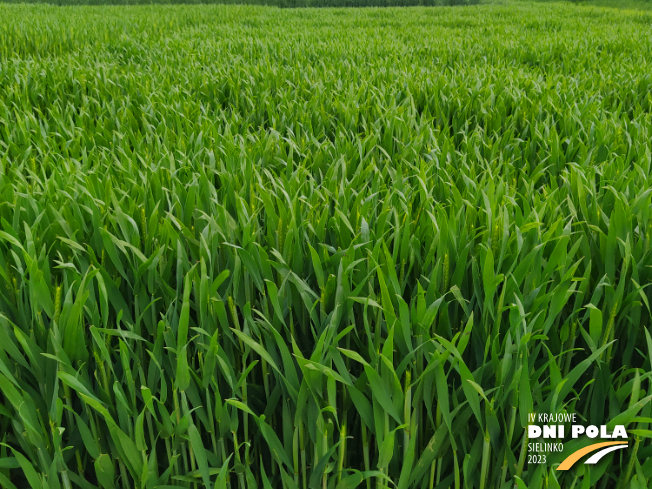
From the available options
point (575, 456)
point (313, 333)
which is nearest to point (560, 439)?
point (575, 456)

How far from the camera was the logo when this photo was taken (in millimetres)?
752

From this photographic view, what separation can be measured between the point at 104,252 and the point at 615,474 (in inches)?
41.1

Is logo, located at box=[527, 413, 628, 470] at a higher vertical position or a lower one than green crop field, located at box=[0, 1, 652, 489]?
lower

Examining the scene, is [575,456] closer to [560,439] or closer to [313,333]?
[560,439]

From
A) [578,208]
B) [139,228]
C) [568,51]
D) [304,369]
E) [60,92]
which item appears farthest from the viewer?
[568,51]

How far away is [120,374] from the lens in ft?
2.88

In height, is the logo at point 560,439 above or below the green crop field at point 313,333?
below

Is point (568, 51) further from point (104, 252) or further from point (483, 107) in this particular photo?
point (104, 252)

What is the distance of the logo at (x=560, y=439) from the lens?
29.6 inches

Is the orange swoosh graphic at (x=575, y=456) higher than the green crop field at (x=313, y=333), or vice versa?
the green crop field at (x=313, y=333)

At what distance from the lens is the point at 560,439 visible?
770 mm

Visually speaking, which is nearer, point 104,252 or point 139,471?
point 139,471

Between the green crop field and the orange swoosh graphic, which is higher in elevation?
the green crop field

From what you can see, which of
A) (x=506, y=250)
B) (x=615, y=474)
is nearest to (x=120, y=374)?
Answer: (x=506, y=250)
